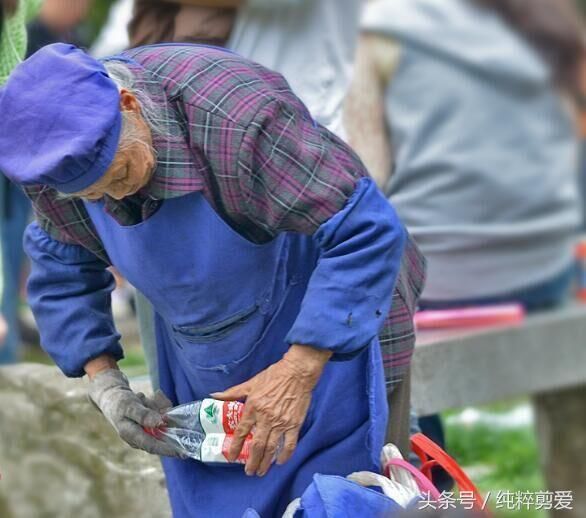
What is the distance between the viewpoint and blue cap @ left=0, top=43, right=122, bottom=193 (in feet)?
6.78

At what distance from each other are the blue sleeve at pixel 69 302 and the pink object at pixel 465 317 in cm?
144

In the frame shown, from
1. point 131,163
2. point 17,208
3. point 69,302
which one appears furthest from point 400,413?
point 17,208

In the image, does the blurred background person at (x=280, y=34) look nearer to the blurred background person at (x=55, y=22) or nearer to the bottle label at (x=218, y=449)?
the bottle label at (x=218, y=449)

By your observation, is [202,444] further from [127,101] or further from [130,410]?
[127,101]

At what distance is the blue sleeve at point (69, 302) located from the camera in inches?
99.5

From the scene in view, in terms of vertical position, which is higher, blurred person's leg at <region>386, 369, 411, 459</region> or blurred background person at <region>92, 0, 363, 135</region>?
blurred background person at <region>92, 0, 363, 135</region>

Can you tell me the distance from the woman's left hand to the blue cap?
0.45m

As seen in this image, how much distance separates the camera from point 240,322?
237 centimetres

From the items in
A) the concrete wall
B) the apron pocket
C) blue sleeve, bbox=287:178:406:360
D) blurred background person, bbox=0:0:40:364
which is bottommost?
blurred background person, bbox=0:0:40:364

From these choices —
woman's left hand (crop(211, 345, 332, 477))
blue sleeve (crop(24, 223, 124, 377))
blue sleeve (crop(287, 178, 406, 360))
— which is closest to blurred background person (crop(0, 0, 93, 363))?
blue sleeve (crop(24, 223, 124, 377))

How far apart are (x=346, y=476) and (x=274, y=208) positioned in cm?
57

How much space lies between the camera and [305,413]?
2287mm

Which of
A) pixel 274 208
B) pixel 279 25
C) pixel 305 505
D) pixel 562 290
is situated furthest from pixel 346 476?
pixel 562 290

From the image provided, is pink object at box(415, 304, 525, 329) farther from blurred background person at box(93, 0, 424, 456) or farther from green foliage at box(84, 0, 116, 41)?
green foliage at box(84, 0, 116, 41)
